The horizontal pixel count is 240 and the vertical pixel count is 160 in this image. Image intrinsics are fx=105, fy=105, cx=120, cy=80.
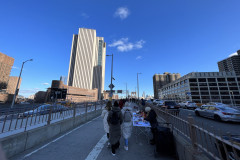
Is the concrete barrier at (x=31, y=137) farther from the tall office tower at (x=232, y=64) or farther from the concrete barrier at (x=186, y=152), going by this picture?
the tall office tower at (x=232, y=64)

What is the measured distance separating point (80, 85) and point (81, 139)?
131 meters

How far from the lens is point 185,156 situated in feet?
10.6

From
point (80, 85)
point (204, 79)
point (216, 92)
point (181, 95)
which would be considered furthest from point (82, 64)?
point (216, 92)

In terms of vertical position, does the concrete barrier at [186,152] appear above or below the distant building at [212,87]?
below

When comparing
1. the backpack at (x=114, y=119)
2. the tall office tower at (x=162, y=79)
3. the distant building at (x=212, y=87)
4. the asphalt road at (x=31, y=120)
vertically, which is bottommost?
the asphalt road at (x=31, y=120)

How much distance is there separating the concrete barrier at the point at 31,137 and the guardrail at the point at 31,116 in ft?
1.08

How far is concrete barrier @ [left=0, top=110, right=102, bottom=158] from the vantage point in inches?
146

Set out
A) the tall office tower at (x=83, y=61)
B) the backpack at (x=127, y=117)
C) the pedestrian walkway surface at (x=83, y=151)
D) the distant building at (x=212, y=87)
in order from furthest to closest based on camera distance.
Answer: the tall office tower at (x=83, y=61) < the distant building at (x=212, y=87) < the backpack at (x=127, y=117) < the pedestrian walkway surface at (x=83, y=151)

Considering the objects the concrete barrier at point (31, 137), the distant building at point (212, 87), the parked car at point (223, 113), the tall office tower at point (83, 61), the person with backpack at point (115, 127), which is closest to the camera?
the concrete barrier at point (31, 137)

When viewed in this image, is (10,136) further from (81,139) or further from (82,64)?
(82,64)

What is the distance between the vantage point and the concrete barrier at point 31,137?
3709mm

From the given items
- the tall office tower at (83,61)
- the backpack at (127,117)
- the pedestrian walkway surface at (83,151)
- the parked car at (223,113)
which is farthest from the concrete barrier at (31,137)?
the tall office tower at (83,61)

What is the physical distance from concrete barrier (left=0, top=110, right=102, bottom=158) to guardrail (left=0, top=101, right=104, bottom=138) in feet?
1.08

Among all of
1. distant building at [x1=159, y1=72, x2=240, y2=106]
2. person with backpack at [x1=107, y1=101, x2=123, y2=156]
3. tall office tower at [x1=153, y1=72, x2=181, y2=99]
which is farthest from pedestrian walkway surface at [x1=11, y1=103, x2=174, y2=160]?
tall office tower at [x1=153, y1=72, x2=181, y2=99]
